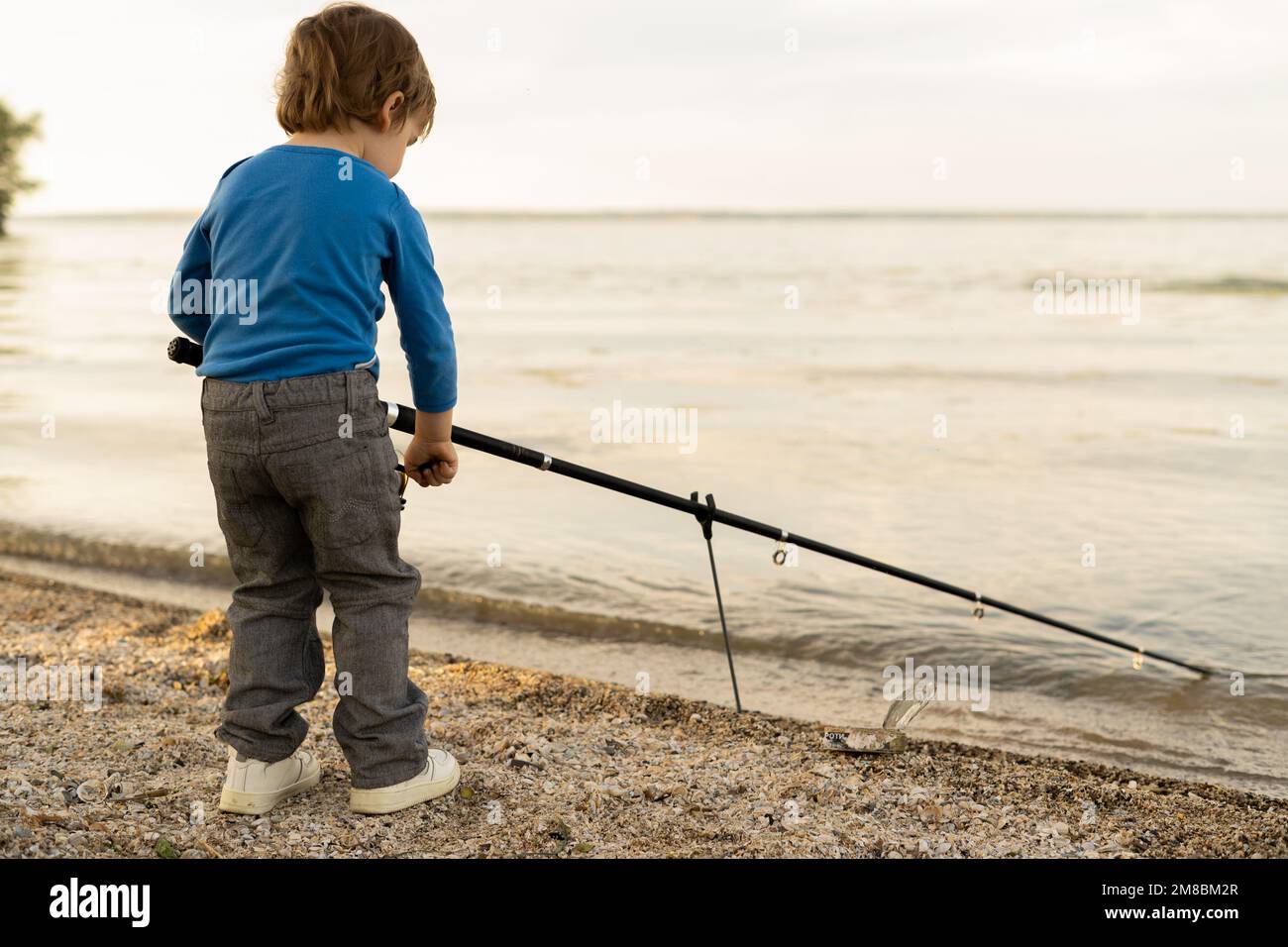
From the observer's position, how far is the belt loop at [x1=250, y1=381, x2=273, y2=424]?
268 cm

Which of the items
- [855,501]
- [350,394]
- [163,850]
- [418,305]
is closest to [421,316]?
[418,305]

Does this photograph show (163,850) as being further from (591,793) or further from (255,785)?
(591,793)

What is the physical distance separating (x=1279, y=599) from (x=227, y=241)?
17.0 ft

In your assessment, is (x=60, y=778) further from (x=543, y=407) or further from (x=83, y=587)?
(x=543, y=407)

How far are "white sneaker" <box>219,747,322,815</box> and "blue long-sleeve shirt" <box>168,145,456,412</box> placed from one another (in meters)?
1.00

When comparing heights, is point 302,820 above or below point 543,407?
below

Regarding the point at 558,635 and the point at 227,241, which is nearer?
the point at 227,241

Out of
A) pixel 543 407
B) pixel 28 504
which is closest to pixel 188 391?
pixel 543 407

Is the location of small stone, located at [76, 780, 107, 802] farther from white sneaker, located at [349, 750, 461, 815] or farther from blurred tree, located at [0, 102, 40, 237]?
blurred tree, located at [0, 102, 40, 237]

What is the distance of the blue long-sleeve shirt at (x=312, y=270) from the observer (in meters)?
2.66

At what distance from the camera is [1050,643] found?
17.6 feet

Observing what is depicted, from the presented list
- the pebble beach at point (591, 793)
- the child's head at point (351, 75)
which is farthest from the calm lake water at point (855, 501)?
the child's head at point (351, 75)
